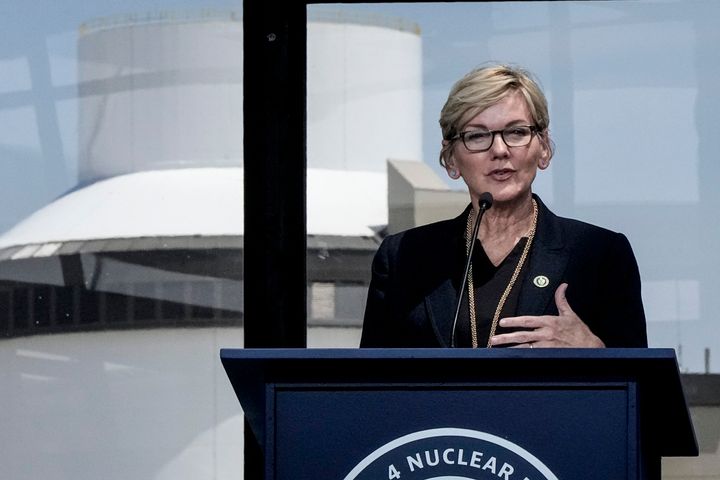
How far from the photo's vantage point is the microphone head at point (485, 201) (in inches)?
101

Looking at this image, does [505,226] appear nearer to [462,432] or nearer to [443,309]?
[443,309]

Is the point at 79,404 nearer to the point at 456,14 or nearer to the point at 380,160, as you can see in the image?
the point at 380,160

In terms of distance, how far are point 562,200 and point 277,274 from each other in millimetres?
748

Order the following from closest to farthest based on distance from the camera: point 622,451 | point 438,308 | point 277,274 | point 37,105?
point 622,451, point 438,308, point 277,274, point 37,105

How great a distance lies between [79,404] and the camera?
3.70m

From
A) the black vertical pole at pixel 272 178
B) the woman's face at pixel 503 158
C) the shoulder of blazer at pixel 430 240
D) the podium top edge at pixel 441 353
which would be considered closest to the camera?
the podium top edge at pixel 441 353

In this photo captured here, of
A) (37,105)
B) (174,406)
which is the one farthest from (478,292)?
(37,105)

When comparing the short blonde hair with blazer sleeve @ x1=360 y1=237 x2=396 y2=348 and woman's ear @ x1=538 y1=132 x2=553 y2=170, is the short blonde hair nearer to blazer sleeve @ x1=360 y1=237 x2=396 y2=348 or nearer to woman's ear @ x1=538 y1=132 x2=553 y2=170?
woman's ear @ x1=538 y1=132 x2=553 y2=170

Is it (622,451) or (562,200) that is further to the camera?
(562,200)

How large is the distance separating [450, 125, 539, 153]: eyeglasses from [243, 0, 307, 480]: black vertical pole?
2.95 feet

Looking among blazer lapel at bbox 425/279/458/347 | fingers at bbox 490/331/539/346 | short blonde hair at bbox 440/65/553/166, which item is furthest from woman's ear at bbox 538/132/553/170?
fingers at bbox 490/331/539/346

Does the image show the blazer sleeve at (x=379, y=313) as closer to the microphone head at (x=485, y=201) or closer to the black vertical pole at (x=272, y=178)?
the microphone head at (x=485, y=201)

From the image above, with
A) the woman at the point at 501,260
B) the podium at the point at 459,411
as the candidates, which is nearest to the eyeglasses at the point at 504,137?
the woman at the point at 501,260

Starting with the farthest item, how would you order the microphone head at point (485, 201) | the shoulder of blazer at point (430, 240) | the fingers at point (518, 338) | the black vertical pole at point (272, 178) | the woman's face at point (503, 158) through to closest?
the black vertical pole at point (272, 178) → the shoulder of blazer at point (430, 240) → the woman's face at point (503, 158) → the microphone head at point (485, 201) → the fingers at point (518, 338)
